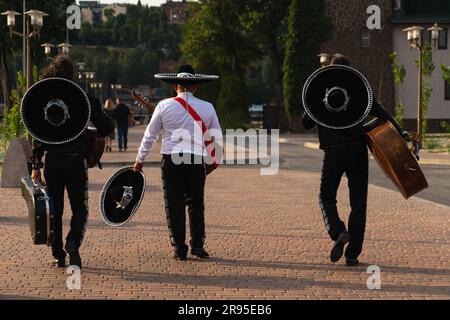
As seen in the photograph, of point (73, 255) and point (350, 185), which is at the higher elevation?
point (350, 185)

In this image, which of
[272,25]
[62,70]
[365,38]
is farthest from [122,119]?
[365,38]

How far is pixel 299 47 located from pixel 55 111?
48.2 m

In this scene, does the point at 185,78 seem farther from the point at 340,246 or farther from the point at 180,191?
the point at 340,246

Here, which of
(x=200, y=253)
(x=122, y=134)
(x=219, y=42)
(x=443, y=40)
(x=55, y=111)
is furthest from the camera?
(x=219, y=42)

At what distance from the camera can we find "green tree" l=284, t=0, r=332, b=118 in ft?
184

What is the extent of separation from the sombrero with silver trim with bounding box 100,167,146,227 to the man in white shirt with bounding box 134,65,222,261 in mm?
226

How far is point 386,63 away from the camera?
2486 inches

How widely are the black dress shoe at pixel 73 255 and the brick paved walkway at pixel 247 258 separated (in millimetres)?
129

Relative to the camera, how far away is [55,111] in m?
8.84

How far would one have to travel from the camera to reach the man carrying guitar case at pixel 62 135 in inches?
345

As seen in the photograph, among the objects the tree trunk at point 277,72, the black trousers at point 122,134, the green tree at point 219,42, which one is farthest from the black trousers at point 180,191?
the green tree at point 219,42

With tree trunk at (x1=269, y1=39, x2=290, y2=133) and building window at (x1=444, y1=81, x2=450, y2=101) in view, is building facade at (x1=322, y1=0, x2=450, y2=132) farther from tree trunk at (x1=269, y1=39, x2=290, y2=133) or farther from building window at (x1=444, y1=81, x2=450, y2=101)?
tree trunk at (x1=269, y1=39, x2=290, y2=133)
